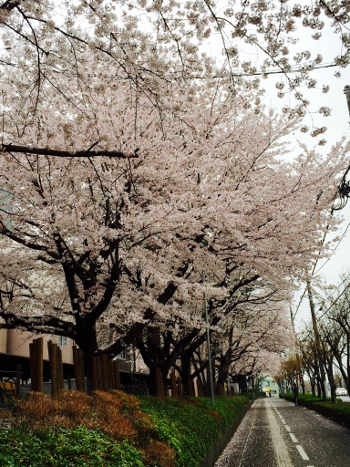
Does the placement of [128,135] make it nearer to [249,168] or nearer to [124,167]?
[124,167]

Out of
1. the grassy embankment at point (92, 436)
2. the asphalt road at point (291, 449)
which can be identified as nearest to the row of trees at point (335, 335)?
the asphalt road at point (291, 449)

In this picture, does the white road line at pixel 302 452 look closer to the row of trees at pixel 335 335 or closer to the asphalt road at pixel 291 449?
the asphalt road at pixel 291 449

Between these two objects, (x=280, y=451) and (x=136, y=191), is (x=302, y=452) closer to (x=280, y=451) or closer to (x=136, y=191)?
(x=280, y=451)

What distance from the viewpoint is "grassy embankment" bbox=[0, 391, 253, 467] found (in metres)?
4.08

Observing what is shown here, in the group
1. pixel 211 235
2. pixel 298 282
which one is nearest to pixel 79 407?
pixel 211 235

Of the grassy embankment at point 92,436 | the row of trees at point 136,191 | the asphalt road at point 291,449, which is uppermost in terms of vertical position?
the row of trees at point 136,191

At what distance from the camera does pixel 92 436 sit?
5.22m

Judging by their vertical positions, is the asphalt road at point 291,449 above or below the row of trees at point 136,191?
below

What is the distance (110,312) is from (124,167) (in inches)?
212

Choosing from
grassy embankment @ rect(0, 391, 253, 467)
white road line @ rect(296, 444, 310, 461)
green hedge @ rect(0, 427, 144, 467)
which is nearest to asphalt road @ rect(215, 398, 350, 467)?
white road line @ rect(296, 444, 310, 461)

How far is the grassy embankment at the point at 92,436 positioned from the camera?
4.08 m

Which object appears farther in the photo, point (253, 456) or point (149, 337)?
point (149, 337)

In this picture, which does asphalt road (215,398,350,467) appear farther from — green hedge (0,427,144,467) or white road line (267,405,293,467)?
green hedge (0,427,144,467)

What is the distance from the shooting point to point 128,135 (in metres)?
11.0
